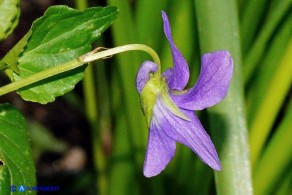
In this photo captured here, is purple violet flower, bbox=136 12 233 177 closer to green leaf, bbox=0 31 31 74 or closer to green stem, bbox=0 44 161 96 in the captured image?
green stem, bbox=0 44 161 96

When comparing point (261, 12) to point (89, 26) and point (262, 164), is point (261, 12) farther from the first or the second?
point (89, 26)

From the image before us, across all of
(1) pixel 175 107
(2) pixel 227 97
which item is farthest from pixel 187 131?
(2) pixel 227 97

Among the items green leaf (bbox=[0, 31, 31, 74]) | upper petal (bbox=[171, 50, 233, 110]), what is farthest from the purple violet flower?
green leaf (bbox=[0, 31, 31, 74])

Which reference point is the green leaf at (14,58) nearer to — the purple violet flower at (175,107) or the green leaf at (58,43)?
the green leaf at (58,43)

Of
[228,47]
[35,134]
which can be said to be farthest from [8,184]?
[35,134]

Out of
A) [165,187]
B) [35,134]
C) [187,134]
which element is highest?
[187,134]

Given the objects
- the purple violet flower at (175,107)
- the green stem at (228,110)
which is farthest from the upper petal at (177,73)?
the green stem at (228,110)

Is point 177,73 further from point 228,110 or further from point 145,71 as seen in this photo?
point 228,110
